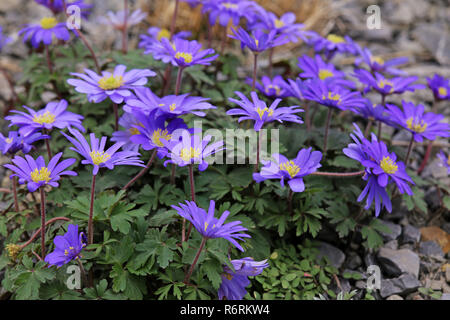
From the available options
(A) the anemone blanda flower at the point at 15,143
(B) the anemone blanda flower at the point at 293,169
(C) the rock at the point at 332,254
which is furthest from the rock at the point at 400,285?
(A) the anemone blanda flower at the point at 15,143

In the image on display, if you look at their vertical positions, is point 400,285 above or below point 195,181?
below

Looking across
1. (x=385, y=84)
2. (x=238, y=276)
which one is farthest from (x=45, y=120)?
(x=385, y=84)

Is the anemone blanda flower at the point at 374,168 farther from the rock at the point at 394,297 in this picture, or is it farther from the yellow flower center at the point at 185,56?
the yellow flower center at the point at 185,56

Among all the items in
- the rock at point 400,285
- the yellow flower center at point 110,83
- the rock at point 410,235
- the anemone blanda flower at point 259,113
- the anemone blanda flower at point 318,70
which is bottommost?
the rock at point 400,285

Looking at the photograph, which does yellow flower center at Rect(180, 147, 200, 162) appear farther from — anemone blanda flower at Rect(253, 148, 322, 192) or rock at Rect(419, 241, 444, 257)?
rock at Rect(419, 241, 444, 257)

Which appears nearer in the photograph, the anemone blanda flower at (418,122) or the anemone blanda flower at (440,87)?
the anemone blanda flower at (418,122)

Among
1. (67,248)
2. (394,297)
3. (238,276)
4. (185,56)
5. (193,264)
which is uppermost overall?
(185,56)

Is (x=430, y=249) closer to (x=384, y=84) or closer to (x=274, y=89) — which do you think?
(x=384, y=84)
